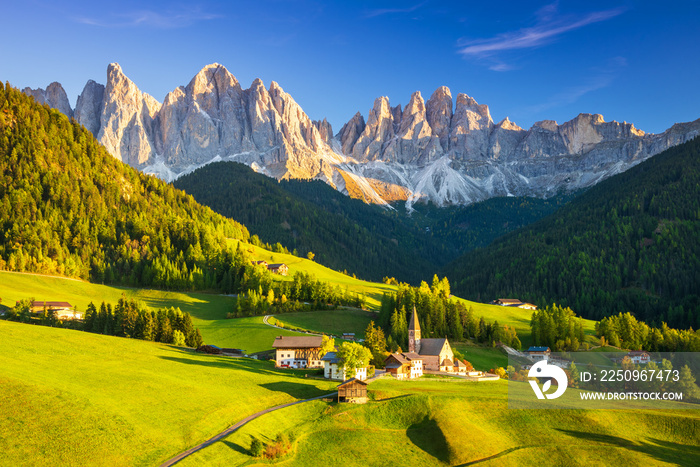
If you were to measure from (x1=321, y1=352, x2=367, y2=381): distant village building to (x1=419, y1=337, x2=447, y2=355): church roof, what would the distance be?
943 inches

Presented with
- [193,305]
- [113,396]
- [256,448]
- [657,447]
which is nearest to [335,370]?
[256,448]

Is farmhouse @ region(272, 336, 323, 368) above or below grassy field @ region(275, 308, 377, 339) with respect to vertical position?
below

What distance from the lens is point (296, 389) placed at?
248ft

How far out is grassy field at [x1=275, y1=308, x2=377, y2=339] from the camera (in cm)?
13238

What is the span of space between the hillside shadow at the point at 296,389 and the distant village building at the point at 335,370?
8.91 meters

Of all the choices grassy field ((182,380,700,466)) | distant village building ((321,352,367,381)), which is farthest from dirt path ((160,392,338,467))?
distant village building ((321,352,367,381))

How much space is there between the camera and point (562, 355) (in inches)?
4978

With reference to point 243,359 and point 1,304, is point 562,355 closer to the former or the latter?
point 243,359

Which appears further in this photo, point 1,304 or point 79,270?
point 79,270

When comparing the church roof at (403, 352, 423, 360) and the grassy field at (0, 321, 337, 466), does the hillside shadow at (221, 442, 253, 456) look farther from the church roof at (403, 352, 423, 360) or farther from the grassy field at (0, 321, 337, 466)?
the church roof at (403, 352, 423, 360)

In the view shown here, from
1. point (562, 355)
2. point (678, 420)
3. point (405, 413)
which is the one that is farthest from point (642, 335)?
point (405, 413)

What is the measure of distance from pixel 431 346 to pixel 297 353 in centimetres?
2713

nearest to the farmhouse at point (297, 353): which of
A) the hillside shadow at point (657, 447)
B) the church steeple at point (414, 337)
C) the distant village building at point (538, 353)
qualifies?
the church steeple at point (414, 337)

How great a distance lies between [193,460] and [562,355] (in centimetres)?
9898
